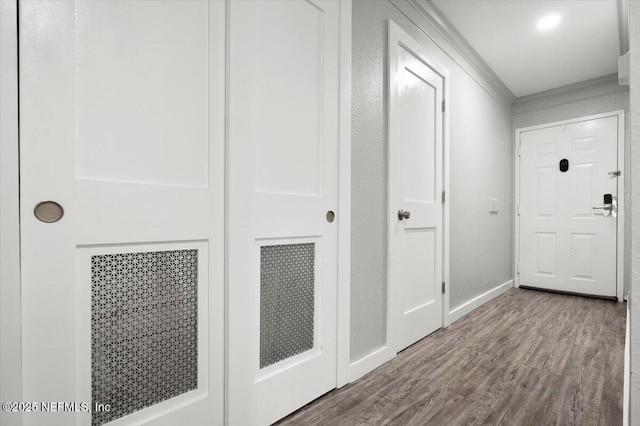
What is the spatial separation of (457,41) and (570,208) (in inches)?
95.6

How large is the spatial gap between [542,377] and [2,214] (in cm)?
241

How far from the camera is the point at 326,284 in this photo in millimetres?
1615

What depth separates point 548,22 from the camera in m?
2.67

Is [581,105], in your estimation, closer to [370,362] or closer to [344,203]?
[344,203]

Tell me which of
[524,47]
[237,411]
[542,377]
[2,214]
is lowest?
[542,377]

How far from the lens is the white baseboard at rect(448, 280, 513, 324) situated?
112 inches

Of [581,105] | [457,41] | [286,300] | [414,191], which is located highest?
[457,41]

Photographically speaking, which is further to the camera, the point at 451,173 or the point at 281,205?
the point at 451,173

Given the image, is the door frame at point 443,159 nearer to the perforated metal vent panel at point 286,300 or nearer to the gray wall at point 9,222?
the perforated metal vent panel at point 286,300

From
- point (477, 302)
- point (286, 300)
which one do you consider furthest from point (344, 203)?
point (477, 302)

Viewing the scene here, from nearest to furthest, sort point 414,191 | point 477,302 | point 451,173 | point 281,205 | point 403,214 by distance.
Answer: point 281,205
point 403,214
point 414,191
point 451,173
point 477,302

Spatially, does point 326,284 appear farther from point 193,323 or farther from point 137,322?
point 137,322

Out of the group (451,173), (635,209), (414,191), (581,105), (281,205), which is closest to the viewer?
(635,209)

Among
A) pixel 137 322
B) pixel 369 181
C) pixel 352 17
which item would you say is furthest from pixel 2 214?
pixel 352 17
